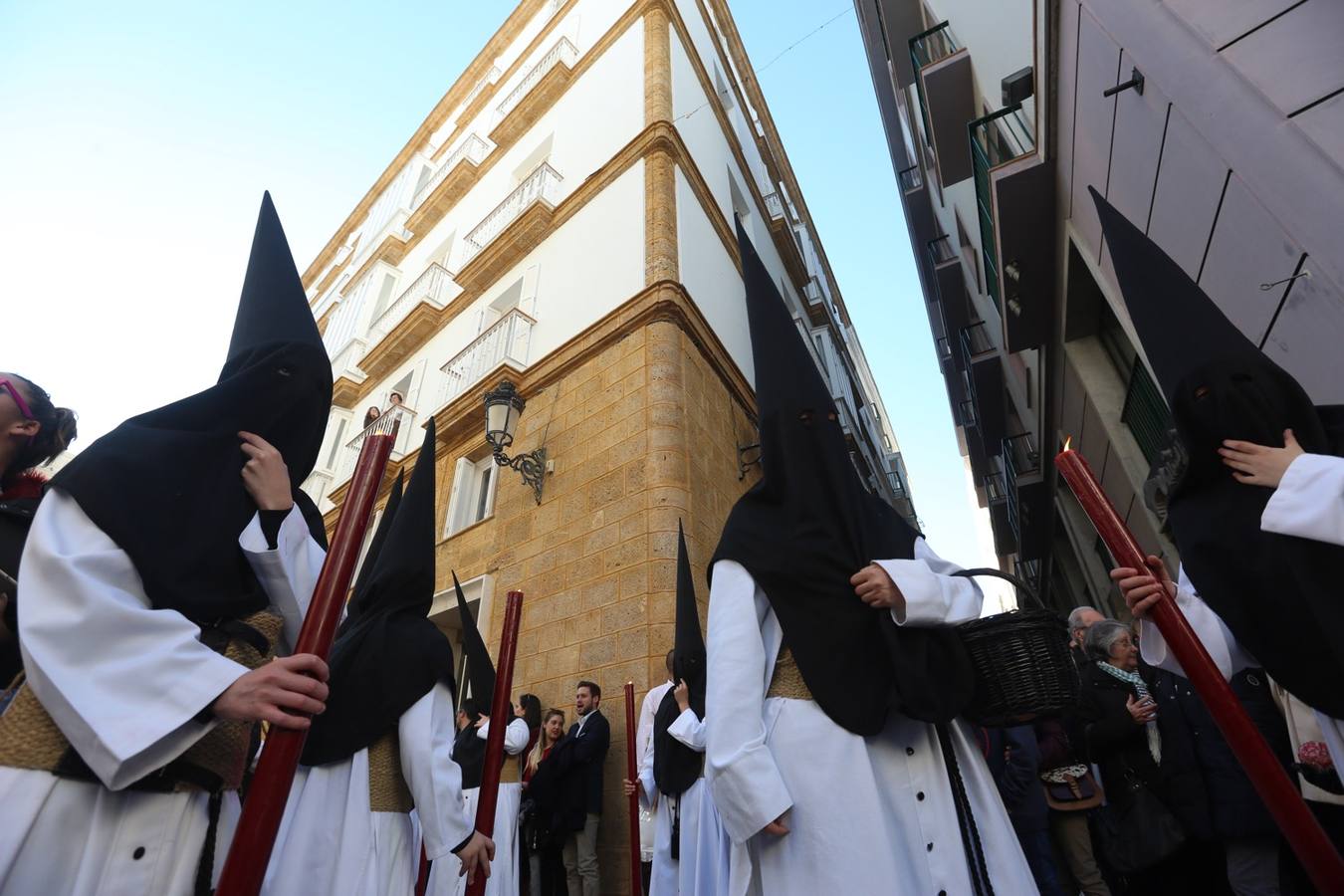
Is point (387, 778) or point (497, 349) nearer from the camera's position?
point (387, 778)

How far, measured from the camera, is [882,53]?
48.8 feet

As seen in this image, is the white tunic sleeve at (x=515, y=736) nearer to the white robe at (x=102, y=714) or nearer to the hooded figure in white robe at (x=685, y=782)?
the hooded figure in white robe at (x=685, y=782)

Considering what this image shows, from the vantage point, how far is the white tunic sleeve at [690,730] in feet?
12.4

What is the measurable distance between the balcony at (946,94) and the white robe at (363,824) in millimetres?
9926

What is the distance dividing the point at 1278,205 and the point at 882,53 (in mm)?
14181

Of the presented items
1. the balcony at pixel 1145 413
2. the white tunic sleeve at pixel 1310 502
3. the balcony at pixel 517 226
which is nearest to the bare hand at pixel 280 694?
the white tunic sleeve at pixel 1310 502

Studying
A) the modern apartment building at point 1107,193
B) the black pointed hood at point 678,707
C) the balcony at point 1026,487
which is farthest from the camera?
the balcony at point 1026,487

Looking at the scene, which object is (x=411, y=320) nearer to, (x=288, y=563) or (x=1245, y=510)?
(x=288, y=563)

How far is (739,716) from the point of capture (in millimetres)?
1936

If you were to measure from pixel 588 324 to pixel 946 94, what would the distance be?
6.08 m

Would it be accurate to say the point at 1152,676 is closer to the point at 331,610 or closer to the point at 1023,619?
the point at 1023,619

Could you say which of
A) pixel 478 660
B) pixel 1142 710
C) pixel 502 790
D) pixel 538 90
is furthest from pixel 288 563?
pixel 538 90

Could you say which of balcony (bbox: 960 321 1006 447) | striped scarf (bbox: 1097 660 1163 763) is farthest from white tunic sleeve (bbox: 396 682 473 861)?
balcony (bbox: 960 321 1006 447)

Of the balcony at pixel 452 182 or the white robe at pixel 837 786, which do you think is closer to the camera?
the white robe at pixel 837 786
